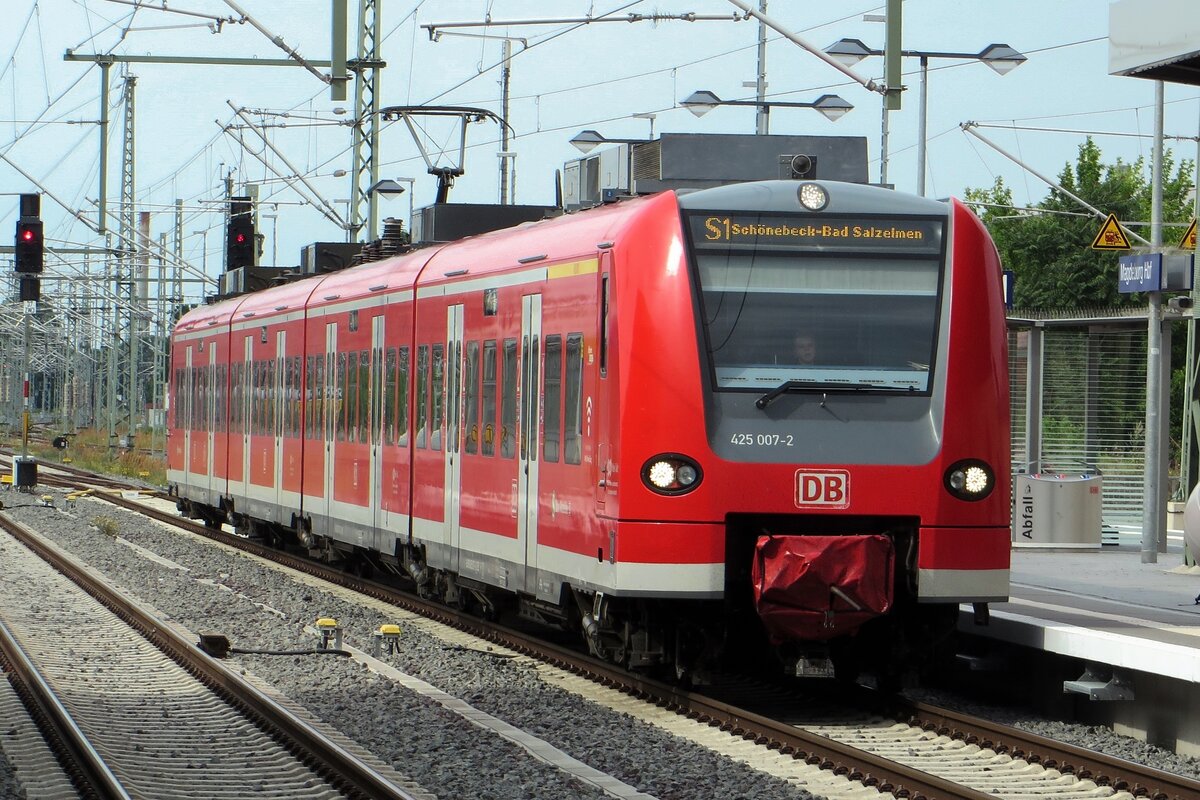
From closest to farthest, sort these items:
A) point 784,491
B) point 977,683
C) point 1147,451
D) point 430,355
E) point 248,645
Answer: point 784,491 < point 977,683 < point 248,645 < point 430,355 < point 1147,451

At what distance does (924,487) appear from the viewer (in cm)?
1113

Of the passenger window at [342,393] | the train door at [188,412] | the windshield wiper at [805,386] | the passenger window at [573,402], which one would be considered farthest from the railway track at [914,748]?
the train door at [188,412]

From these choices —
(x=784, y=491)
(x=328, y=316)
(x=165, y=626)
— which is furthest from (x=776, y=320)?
(x=328, y=316)

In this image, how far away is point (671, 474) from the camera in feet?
36.1

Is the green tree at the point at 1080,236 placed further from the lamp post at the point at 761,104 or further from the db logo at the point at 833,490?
the db logo at the point at 833,490

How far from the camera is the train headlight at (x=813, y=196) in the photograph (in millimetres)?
11570

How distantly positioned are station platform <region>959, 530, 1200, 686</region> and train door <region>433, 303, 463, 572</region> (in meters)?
4.27

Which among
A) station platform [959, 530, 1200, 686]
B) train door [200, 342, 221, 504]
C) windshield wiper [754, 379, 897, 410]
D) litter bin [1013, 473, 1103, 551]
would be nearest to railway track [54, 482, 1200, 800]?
station platform [959, 530, 1200, 686]

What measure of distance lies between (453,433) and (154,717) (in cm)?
435

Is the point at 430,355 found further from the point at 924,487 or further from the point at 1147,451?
the point at 1147,451

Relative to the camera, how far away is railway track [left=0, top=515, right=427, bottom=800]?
9.43 metres

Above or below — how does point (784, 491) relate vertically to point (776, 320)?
below

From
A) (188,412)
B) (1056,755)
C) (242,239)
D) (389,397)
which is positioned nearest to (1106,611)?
(1056,755)

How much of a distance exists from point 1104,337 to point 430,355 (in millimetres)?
10016
